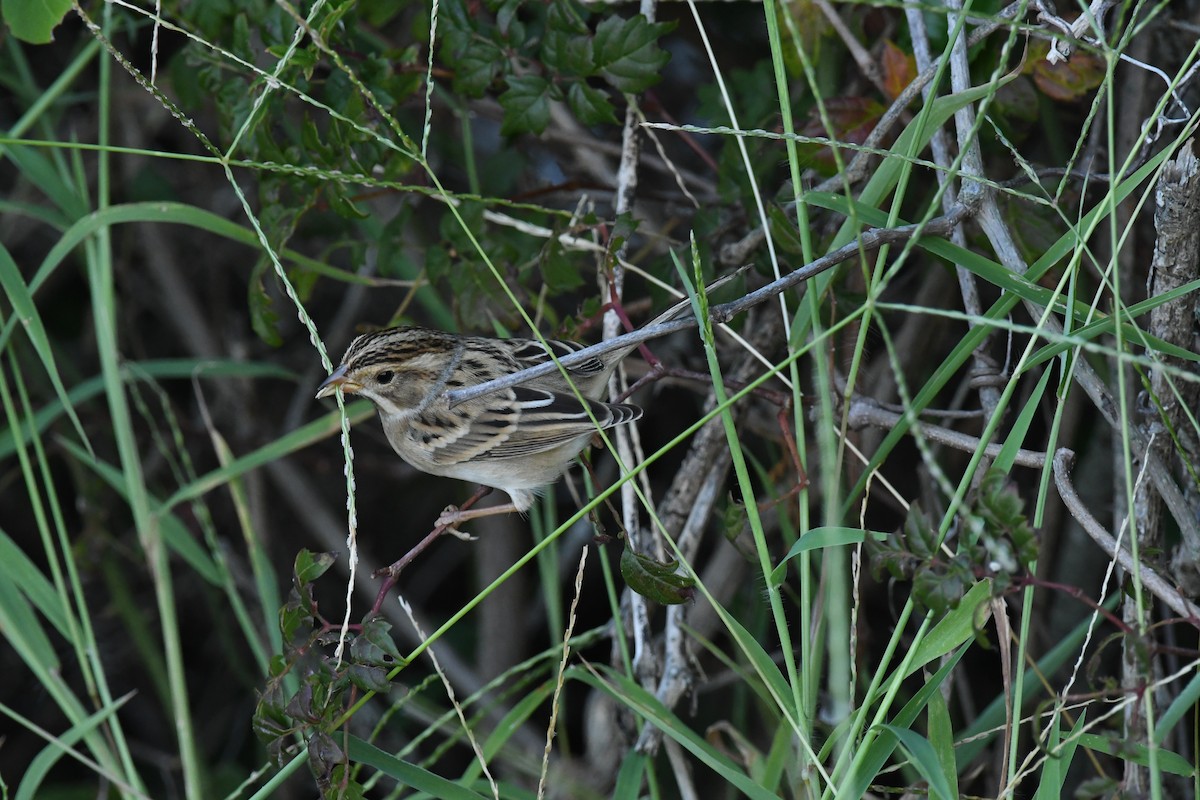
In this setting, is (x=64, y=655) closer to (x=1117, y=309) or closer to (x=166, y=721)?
(x=166, y=721)

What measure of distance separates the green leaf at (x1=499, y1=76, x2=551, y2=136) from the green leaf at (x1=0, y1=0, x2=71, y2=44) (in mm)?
984

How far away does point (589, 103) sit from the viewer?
8.71 feet

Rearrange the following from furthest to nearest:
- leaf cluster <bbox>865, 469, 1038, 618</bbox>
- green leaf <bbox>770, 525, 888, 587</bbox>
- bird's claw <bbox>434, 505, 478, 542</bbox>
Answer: bird's claw <bbox>434, 505, 478, 542</bbox> → green leaf <bbox>770, 525, 888, 587</bbox> → leaf cluster <bbox>865, 469, 1038, 618</bbox>

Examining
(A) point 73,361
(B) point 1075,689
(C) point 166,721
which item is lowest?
(C) point 166,721

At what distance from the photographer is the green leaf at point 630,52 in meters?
2.61

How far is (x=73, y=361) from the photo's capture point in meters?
4.61

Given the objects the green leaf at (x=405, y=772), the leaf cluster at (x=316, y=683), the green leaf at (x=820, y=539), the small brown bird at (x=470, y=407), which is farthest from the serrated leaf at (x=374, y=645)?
the small brown bird at (x=470, y=407)

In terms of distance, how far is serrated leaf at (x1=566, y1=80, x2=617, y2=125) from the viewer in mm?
2656

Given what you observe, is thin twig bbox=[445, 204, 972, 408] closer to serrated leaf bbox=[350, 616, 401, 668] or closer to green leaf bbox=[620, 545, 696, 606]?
green leaf bbox=[620, 545, 696, 606]

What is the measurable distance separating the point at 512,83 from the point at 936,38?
3.19 feet

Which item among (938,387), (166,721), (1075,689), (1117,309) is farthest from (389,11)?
(166,721)

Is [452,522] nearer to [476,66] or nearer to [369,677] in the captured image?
[369,677]

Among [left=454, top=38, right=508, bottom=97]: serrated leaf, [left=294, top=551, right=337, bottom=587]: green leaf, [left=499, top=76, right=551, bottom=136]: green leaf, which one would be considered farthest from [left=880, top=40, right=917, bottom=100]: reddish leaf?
[left=294, top=551, right=337, bottom=587]: green leaf

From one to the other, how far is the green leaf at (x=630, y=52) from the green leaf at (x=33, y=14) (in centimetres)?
118
